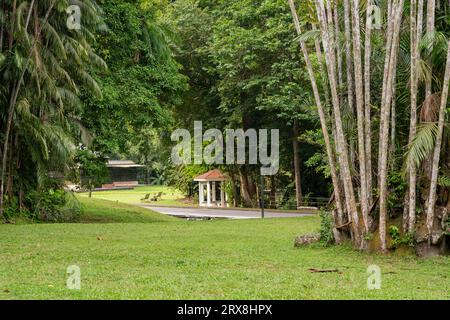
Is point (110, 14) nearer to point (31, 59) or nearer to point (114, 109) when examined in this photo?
point (114, 109)

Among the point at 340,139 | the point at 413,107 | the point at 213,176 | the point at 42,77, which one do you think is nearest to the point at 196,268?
the point at 340,139

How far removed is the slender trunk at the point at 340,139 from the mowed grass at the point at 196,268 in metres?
0.73

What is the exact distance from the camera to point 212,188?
41625 mm

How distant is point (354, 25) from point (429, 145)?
2704 mm

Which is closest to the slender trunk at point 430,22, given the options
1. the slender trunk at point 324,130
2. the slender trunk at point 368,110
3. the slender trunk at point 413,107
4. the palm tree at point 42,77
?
the slender trunk at point 413,107

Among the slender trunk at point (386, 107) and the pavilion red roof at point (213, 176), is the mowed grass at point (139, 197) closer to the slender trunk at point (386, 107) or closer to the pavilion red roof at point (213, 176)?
the pavilion red roof at point (213, 176)

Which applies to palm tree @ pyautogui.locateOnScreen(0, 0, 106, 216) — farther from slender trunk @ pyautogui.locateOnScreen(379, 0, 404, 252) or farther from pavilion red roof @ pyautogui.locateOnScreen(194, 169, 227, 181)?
pavilion red roof @ pyautogui.locateOnScreen(194, 169, 227, 181)

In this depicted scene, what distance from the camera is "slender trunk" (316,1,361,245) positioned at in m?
12.1

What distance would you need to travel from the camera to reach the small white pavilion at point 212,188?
133 ft

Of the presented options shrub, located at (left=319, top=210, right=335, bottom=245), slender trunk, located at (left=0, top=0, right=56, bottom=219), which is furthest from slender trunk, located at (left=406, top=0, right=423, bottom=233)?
slender trunk, located at (left=0, top=0, right=56, bottom=219)

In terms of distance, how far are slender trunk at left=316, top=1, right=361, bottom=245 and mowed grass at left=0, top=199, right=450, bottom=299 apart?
73cm

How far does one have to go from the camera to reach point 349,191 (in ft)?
39.8

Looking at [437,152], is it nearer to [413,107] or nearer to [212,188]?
[413,107]
